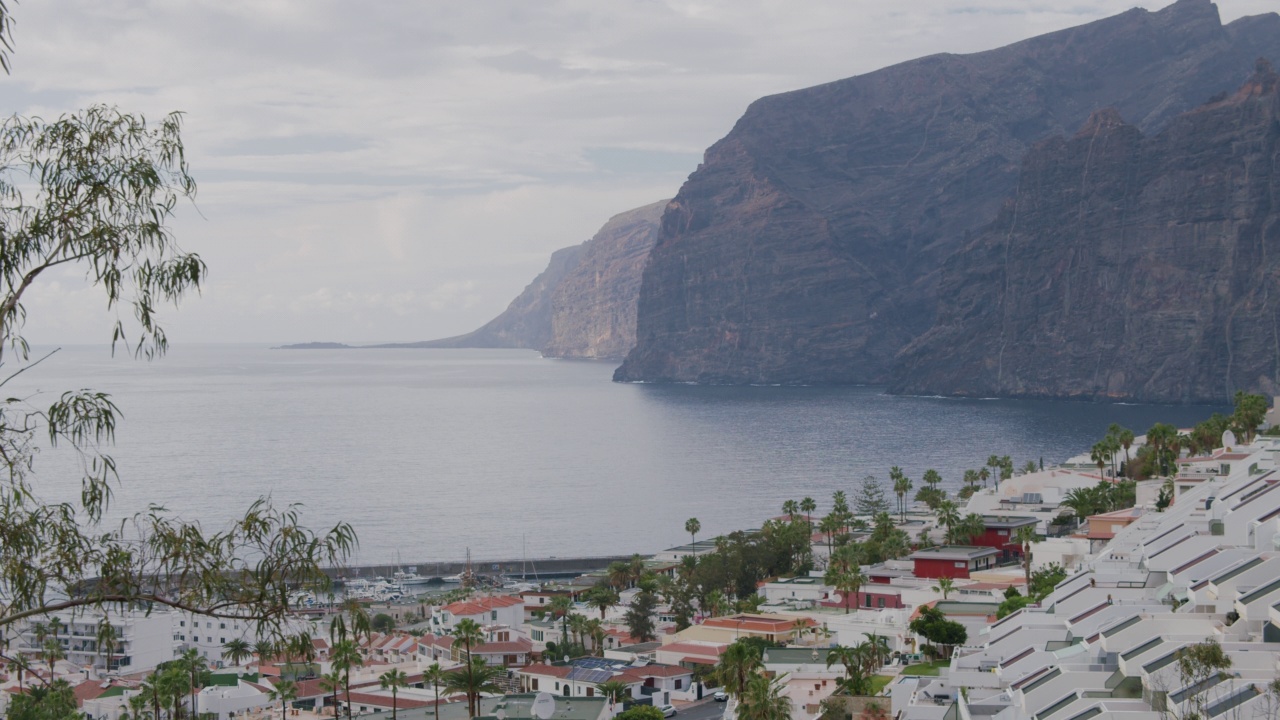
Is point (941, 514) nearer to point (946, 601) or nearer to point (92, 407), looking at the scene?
point (946, 601)

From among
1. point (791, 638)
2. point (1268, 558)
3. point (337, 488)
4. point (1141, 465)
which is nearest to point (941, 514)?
point (1141, 465)

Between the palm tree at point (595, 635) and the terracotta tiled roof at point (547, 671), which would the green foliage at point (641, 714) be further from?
the palm tree at point (595, 635)

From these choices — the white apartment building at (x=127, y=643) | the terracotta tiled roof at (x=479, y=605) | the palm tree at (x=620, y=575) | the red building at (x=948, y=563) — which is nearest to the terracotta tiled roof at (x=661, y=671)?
the red building at (x=948, y=563)

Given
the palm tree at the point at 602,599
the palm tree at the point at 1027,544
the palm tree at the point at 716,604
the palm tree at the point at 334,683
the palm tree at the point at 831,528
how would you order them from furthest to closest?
1. the palm tree at the point at 831,528
2. the palm tree at the point at 602,599
3. the palm tree at the point at 716,604
4. the palm tree at the point at 1027,544
5. the palm tree at the point at 334,683

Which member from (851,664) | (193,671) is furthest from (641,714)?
(193,671)

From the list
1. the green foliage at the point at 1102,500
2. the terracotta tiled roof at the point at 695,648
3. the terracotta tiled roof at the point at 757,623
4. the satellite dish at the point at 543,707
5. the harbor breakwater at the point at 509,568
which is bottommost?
the harbor breakwater at the point at 509,568

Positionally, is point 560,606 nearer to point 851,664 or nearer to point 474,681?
point 474,681

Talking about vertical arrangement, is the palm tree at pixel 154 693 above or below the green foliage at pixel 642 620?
above
